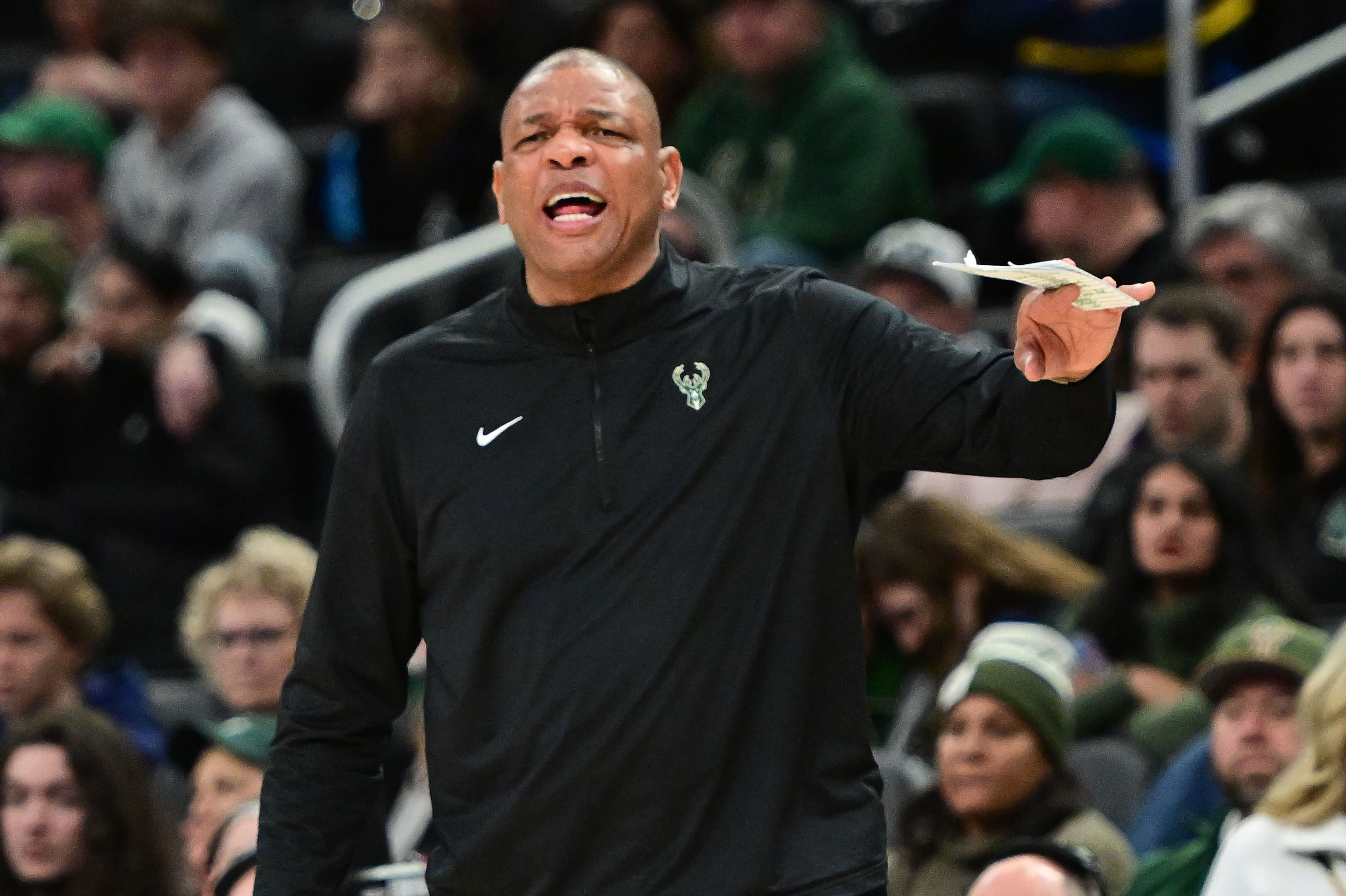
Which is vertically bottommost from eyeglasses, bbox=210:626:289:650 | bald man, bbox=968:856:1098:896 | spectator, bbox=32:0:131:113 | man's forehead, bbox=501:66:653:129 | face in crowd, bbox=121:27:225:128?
bald man, bbox=968:856:1098:896

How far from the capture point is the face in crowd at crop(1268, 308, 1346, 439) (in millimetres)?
5250

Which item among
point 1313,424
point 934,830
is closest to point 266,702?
point 934,830

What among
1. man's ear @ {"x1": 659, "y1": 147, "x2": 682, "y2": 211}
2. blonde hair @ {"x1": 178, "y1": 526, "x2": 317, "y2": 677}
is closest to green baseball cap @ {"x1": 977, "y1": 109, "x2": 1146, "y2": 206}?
blonde hair @ {"x1": 178, "y1": 526, "x2": 317, "y2": 677}

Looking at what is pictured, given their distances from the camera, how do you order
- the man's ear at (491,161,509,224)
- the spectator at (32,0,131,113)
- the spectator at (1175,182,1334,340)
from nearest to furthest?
the man's ear at (491,161,509,224) < the spectator at (1175,182,1334,340) < the spectator at (32,0,131,113)

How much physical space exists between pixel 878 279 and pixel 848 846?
3657 mm

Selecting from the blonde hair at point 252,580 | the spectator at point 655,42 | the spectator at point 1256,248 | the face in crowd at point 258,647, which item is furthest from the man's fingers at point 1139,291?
the spectator at point 655,42

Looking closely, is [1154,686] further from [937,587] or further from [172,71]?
[172,71]

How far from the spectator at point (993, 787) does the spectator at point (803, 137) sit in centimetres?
236

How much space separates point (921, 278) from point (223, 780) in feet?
7.10

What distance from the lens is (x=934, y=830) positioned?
14.5 feet

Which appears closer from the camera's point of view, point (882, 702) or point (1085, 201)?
point (882, 702)

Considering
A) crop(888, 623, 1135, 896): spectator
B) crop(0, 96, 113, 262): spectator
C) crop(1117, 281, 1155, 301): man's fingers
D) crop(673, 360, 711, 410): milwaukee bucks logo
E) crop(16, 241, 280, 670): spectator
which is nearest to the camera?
crop(1117, 281, 1155, 301): man's fingers

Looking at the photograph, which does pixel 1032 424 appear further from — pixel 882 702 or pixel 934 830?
pixel 882 702

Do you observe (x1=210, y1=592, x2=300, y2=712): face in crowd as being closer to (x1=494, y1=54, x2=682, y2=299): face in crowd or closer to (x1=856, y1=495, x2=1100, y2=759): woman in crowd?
(x1=856, y1=495, x2=1100, y2=759): woman in crowd
